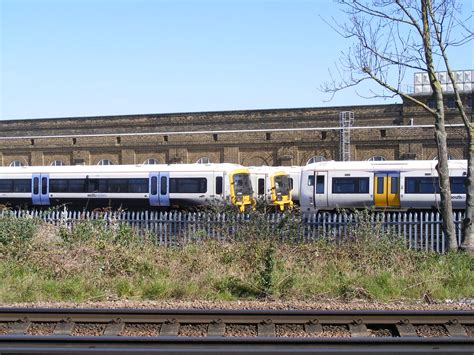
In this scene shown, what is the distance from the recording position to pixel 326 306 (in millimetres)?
10375

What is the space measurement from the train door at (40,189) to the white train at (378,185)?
487 inches

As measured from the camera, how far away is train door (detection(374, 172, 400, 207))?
1030 inches

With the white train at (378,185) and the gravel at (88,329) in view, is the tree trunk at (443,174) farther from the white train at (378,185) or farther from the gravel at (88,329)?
the white train at (378,185)

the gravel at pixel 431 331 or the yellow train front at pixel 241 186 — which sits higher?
the yellow train front at pixel 241 186

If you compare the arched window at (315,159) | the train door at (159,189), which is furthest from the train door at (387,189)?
the arched window at (315,159)

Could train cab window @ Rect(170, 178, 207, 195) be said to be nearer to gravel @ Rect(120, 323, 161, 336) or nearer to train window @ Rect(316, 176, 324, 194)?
train window @ Rect(316, 176, 324, 194)

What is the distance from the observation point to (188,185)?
2842cm

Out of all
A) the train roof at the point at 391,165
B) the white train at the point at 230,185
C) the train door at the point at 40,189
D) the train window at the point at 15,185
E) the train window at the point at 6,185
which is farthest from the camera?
the train window at the point at 6,185

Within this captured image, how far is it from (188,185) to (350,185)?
23.2 ft

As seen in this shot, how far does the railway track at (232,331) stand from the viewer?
7727 millimetres

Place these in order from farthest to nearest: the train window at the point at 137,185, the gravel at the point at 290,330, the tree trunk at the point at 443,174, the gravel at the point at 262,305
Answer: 1. the train window at the point at 137,185
2. the tree trunk at the point at 443,174
3. the gravel at the point at 262,305
4. the gravel at the point at 290,330

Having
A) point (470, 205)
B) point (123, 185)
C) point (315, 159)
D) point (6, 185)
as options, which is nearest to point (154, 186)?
point (123, 185)

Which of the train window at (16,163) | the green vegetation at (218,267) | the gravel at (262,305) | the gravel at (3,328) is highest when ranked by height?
the train window at (16,163)

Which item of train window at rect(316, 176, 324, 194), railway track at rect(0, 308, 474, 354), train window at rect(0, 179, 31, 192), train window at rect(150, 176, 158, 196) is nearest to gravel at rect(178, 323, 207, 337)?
railway track at rect(0, 308, 474, 354)
